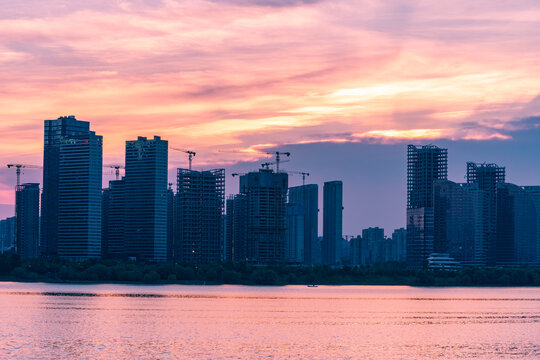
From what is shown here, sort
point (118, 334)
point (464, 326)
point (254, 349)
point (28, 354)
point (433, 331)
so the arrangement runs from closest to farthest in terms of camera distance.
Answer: point (28, 354), point (254, 349), point (118, 334), point (433, 331), point (464, 326)

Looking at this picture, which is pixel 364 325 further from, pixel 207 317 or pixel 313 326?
pixel 207 317

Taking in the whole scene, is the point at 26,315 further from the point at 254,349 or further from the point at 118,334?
the point at 254,349

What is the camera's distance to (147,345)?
397 ft

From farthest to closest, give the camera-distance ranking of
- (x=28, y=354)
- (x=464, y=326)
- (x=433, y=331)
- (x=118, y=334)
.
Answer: (x=464, y=326), (x=433, y=331), (x=118, y=334), (x=28, y=354)

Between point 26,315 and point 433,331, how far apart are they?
78.1 meters

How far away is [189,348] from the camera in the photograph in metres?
117

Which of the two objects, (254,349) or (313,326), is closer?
(254,349)

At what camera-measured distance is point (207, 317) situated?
173m

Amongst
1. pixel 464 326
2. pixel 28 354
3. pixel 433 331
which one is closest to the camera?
pixel 28 354

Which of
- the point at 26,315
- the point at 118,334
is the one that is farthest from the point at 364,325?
the point at 26,315

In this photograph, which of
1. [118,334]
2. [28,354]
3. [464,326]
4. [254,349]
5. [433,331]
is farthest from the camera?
[464,326]

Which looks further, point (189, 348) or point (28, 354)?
point (189, 348)

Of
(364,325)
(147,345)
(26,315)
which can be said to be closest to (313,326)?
(364,325)

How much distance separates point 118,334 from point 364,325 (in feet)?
156
